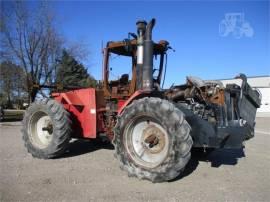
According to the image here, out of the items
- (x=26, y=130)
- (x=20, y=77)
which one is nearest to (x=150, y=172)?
(x=26, y=130)

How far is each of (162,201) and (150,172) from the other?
0.98 metres

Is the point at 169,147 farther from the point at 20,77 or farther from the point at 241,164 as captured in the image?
the point at 20,77

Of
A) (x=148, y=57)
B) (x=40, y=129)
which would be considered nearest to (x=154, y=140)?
(x=148, y=57)

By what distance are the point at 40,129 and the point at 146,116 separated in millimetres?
3527

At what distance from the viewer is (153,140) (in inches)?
229

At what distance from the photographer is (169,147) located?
17.7ft

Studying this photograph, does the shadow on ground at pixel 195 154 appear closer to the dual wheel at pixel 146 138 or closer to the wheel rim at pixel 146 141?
the dual wheel at pixel 146 138

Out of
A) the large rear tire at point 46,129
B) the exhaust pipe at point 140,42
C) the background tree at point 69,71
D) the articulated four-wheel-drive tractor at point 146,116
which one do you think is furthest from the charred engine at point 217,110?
the background tree at point 69,71

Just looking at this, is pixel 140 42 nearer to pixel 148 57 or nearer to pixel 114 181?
pixel 148 57

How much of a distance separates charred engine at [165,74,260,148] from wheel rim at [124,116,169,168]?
606 millimetres

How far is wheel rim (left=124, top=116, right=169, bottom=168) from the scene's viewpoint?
5.77 meters

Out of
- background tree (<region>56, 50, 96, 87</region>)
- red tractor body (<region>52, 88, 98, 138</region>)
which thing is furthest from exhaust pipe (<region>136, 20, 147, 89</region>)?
background tree (<region>56, 50, 96, 87</region>)

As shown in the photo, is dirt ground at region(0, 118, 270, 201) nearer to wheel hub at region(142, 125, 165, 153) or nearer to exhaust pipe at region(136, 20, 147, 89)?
wheel hub at region(142, 125, 165, 153)

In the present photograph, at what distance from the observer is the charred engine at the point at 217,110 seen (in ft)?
18.9
